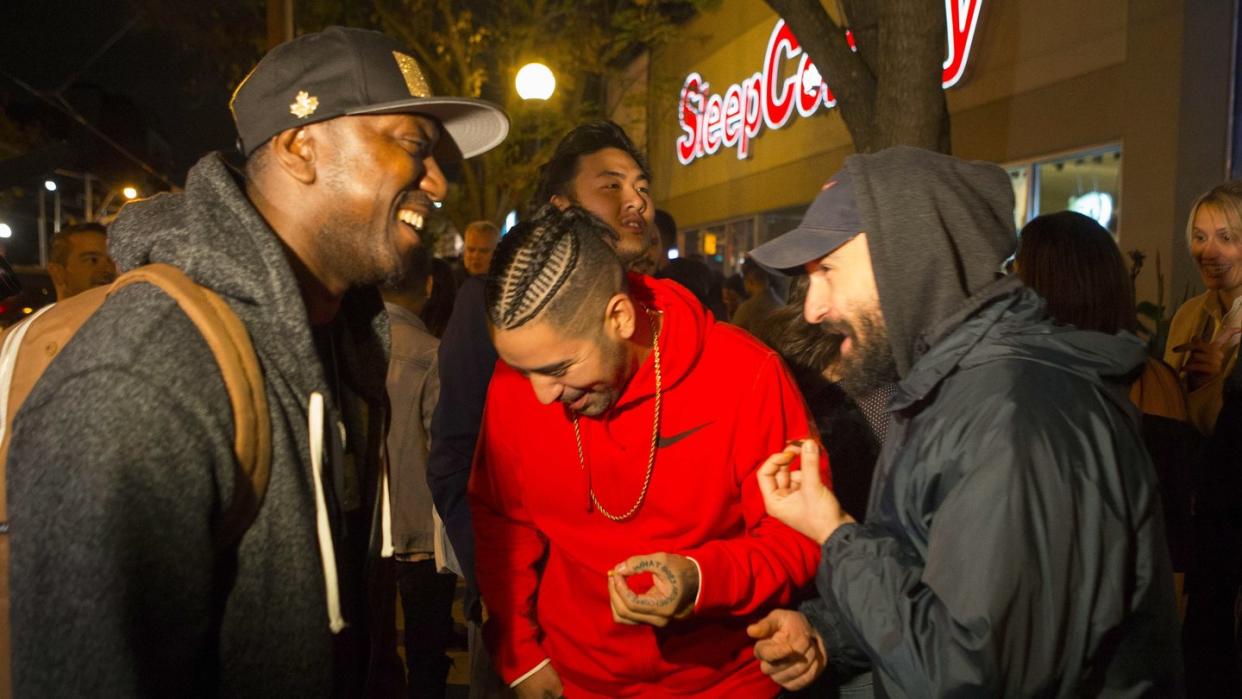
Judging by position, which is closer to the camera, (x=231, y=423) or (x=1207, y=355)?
(x=231, y=423)

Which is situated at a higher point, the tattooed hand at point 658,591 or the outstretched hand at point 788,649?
the tattooed hand at point 658,591

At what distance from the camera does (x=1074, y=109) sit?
10.2 m

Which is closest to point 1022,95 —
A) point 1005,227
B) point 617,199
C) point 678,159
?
point 617,199

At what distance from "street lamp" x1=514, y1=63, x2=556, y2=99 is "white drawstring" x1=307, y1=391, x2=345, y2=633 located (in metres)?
12.8

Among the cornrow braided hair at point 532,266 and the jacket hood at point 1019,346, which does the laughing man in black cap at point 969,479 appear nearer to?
the jacket hood at point 1019,346

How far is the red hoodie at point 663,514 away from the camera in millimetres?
2535

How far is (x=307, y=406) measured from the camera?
5.97 ft

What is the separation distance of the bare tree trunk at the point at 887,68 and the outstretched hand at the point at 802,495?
331 cm

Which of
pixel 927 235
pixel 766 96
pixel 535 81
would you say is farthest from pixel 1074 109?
pixel 927 235

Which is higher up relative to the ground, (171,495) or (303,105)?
(303,105)

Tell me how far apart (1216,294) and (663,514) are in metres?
3.88

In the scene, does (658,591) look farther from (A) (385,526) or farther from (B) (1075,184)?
(B) (1075,184)

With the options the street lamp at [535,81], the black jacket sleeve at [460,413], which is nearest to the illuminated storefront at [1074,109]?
the black jacket sleeve at [460,413]

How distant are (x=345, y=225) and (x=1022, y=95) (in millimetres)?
10731
